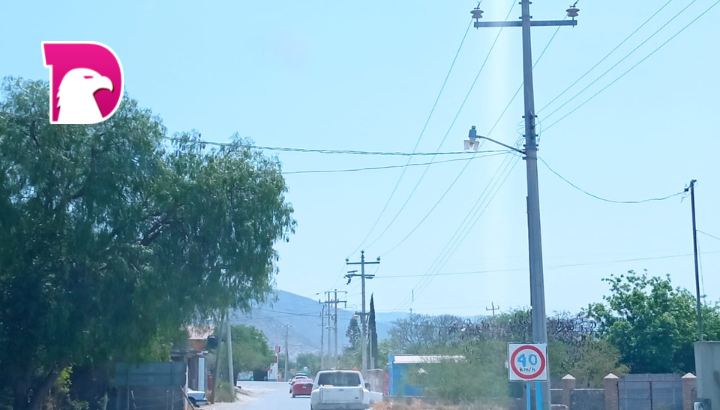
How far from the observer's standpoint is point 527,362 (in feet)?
57.6

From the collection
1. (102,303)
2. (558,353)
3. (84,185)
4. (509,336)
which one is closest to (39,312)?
(102,303)

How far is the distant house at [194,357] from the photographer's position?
44.9 m

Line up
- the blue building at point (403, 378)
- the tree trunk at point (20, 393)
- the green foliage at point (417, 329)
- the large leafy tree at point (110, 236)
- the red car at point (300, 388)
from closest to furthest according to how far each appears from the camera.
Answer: the large leafy tree at point (110, 236) → the tree trunk at point (20, 393) → the blue building at point (403, 378) → the red car at point (300, 388) → the green foliage at point (417, 329)

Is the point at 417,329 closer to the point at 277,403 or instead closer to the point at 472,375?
the point at 277,403

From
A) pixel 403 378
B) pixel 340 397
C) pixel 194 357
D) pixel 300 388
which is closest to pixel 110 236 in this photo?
pixel 340 397

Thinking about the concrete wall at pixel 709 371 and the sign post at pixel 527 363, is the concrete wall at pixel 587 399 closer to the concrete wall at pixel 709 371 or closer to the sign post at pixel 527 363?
the concrete wall at pixel 709 371

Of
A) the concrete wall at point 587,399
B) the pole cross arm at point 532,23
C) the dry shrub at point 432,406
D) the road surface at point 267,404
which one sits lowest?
the road surface at point 267,404

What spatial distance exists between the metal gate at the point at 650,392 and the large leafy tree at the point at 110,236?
22.0 metres

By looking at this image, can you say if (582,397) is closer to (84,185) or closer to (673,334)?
(673,334)

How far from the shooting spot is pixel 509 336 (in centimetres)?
A: 5359

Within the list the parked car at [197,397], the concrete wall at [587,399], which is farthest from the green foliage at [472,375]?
the parked car at [197,397]

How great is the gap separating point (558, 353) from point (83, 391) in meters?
25.0

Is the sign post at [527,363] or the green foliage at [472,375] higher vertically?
the sign post at [527,363]

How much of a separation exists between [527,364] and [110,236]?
43.5ft
